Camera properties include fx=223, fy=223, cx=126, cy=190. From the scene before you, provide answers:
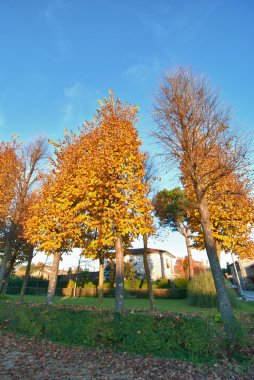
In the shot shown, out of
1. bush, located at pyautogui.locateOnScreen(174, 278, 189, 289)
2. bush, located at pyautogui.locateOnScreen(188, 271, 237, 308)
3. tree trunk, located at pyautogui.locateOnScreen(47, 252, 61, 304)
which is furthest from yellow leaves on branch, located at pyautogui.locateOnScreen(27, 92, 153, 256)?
bush, located at pyautogui.locateOnScreen(174, 278, 189, 289)

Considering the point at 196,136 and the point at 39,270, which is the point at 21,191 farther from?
the point at 39,270

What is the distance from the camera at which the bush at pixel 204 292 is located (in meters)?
14.8

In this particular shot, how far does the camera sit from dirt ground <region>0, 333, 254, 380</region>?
182 inches

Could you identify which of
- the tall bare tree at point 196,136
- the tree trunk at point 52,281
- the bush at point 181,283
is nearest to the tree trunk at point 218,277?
the tall bare tree at point 196,136

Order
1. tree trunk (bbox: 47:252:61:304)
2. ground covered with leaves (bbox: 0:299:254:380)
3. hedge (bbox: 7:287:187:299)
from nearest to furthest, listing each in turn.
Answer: ground covered with leaves (bbox: 0:299:254:380)
tree trunk (bbox: 47:252:61:304)
hedge (bbox: 7:287:187:299)

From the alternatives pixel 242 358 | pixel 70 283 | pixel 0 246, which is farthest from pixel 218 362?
pixel 70 283

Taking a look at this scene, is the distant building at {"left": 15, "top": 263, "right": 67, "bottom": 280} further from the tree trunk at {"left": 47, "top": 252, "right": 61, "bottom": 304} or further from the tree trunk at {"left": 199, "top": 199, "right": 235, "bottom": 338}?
the tree trunk at {"left": 199, "top": 199, "right": 235, "bottom": 338}

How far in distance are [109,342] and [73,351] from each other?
1.03m

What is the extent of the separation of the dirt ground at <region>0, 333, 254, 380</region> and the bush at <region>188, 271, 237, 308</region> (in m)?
11.0

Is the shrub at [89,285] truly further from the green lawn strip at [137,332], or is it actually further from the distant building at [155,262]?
the green lawn strip at [137,332]

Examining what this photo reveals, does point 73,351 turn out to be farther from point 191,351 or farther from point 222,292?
point 222,292

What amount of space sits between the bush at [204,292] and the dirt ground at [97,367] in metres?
11.0

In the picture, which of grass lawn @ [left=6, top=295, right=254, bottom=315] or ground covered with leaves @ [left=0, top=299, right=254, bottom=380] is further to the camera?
grass lawn @ [left=6, top=295, right=254, bottom=315]

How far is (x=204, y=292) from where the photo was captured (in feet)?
49.6
